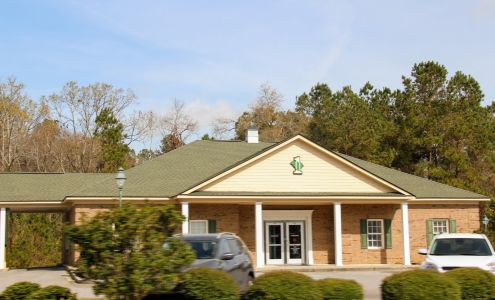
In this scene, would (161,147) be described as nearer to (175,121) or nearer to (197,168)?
(175,121)

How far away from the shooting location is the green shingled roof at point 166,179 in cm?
2860

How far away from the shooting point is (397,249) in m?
30.3

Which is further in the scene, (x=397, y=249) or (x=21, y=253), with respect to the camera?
(x=21, y=253)

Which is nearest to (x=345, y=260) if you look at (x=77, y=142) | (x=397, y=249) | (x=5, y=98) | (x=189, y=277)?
(x=397, y=249)

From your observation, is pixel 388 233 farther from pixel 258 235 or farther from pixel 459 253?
pixel 459 253

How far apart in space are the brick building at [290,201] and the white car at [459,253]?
10.5 metres

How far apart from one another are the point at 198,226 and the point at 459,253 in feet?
44.7

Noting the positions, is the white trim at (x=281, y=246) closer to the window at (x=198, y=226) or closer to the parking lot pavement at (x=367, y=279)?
the window at (x=198, y=226)

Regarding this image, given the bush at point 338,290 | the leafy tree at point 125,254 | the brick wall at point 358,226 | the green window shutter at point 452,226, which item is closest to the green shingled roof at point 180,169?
the brick wall at point 358,226

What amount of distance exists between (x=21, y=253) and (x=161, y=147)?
104 ft

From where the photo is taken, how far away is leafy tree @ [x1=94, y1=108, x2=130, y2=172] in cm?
4859

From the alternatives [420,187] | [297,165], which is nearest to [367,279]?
[297,165]

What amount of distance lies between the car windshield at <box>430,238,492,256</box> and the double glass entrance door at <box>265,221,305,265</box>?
1288cm

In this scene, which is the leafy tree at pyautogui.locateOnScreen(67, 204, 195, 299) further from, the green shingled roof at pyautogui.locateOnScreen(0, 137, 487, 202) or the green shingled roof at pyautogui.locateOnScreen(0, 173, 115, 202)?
the green shingled roof at pyautogui.locateOnScreen(0, 173, 115, 202)
